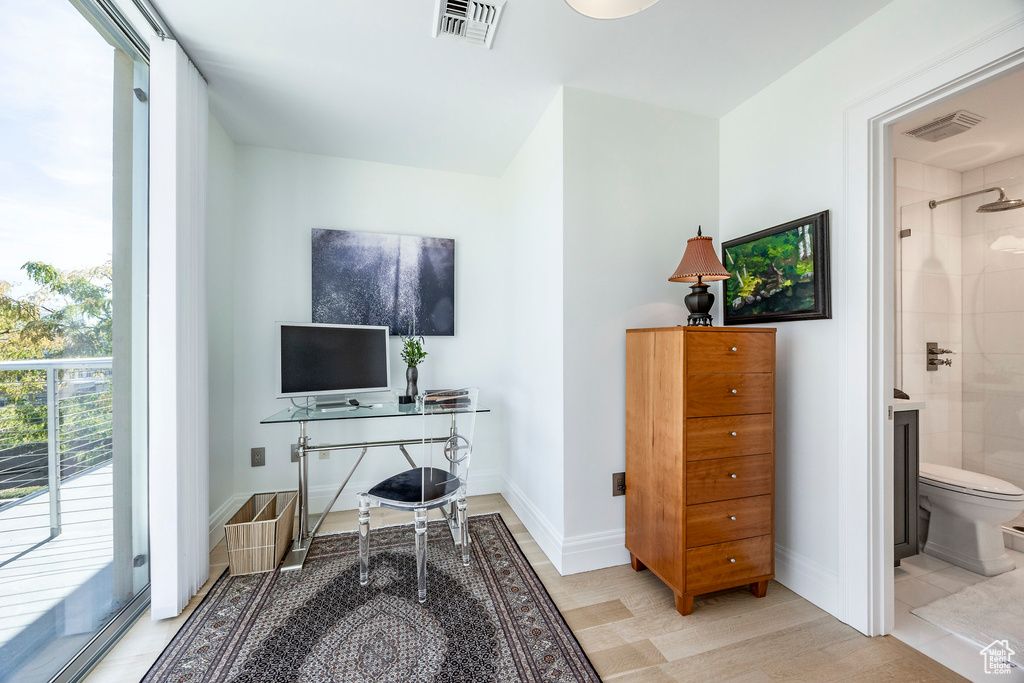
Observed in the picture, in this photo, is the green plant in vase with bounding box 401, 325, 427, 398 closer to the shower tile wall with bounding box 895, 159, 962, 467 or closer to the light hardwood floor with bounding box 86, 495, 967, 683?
the light hardwood floor with bounding box 86, 495, 967, 683

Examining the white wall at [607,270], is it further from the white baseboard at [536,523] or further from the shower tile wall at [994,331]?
the shower tile wall at [994,331]

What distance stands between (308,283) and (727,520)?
2883 millimetres

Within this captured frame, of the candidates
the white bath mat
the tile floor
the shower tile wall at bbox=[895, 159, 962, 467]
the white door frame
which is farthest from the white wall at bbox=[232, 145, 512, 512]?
the shower tile wall at bbox=[895, 159, 962, 467]

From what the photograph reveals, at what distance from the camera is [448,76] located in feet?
6.93

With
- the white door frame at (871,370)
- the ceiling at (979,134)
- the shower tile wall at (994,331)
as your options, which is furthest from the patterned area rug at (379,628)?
the shower tile wall at (994,331)

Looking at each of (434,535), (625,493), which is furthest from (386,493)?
(625,493)

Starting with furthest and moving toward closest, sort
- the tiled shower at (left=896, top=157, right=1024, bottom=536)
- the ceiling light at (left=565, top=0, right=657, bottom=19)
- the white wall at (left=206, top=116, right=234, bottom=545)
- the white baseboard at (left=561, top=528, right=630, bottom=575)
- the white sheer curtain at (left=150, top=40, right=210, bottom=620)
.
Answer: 1. the tiled shower at (left=896, top=157, right=1024, bottom=536)
2. the white wall at (left=206, top=116, right=234, bottom=545)
3. the white baseboard at (left=561, top=528, right=630, bottom=575)
4. the white sheer curtain at (left=150, top=40, right=210, bottom=620)
5. the ceiling light at (left=565, top=0, right=657, bottom=19)

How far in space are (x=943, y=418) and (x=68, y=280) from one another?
4.69 metres

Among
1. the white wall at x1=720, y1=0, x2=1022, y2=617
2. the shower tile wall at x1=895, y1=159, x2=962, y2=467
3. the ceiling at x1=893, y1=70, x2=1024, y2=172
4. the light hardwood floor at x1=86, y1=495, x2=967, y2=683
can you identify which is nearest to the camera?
the light hardwood floor at x1=86, y1=495, x2=967, y2=683

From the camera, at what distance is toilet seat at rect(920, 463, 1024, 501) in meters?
2.10

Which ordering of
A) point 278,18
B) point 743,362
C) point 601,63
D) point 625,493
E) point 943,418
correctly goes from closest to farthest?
point 278,18 < point 743,362 < point 601,63 < point 625,493 < point 943,418

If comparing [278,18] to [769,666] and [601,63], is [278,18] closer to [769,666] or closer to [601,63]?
[601,63]

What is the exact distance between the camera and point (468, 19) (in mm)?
1739

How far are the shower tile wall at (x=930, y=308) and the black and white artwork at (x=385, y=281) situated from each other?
3122mm
